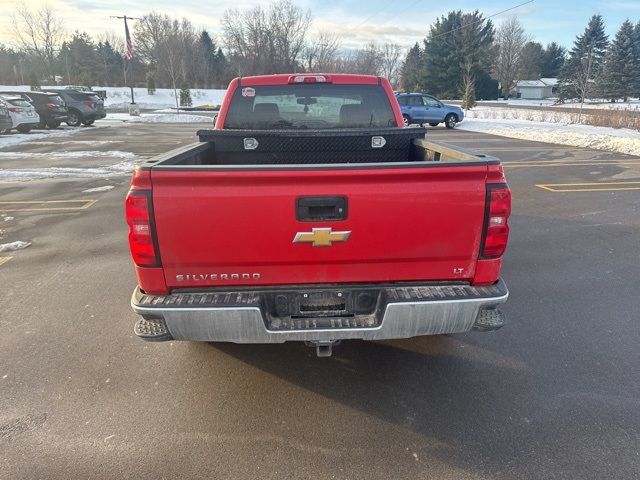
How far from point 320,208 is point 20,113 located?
828 inches

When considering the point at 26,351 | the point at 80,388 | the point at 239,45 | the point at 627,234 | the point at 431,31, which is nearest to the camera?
the point at 80,388

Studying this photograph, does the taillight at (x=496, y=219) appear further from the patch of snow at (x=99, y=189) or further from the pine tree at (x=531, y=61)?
the pine tree at (x=531, y=61)

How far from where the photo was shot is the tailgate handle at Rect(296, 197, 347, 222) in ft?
7.65

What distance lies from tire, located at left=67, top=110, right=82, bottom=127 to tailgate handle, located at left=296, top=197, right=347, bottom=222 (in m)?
25.3

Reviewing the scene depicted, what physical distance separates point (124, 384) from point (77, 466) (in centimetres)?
72

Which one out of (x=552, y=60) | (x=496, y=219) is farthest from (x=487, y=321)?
(x=552, y=60)

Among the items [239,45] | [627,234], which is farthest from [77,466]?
[239,45]

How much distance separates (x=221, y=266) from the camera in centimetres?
245

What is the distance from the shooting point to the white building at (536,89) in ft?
261

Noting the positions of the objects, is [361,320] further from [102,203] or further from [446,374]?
[102,203]

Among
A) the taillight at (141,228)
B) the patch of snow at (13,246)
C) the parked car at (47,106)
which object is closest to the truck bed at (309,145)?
the taillight at (141,228)

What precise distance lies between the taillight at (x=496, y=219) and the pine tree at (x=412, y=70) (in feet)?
207

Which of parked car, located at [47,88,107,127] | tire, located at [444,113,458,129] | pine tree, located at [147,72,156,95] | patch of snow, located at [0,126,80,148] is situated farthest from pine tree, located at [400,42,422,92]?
patch of snow, located at [0,126,80,148]

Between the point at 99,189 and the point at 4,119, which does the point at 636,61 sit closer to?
the point at 4,119
